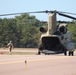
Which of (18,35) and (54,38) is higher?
(54,38)

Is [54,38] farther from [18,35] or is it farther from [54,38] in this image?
[18,35]

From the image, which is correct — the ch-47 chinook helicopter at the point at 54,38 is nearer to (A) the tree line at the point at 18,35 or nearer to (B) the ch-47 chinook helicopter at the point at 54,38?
(B) the ch-47 chinook helicopter at the point at 54,38

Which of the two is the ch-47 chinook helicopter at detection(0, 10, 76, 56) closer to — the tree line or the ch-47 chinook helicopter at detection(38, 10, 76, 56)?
the ch-47 chinook helicopter at detection(38, 10, 76, 56)

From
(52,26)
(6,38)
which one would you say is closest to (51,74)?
(52,26)

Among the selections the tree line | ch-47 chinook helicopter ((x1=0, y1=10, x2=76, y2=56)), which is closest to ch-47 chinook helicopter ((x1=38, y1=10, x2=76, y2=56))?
ch-47 chinook helicopter ((x1=0, y1=10, x2=76, y2=56))

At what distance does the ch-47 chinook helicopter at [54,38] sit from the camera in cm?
3317

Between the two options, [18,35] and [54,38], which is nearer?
[54,38]

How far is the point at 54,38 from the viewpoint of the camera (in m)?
34.8

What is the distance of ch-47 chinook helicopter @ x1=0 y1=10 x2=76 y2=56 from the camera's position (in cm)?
3317

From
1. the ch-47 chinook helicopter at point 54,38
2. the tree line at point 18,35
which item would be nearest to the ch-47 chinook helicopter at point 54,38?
the ch-47 chinook helicopter at point 54,38

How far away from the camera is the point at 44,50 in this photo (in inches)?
1363

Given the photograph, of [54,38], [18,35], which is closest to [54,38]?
[54,38]

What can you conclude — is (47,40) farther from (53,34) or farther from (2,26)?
(2,26)

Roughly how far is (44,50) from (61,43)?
1.85 m
